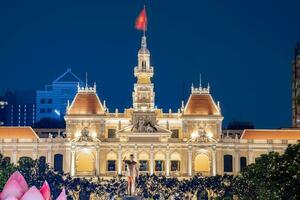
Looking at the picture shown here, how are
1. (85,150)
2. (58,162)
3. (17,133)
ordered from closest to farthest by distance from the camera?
(85,150), (58,162), (17,133)

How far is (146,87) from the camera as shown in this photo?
11906 cm

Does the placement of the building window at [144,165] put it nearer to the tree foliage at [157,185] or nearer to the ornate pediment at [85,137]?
the ornate pediment at [85,137]

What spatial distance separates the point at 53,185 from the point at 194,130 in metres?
33.7

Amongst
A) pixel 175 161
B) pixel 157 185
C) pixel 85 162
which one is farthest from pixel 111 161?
pixel 157 185

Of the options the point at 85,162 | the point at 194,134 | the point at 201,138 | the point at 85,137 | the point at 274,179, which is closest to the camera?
the point at 274,179

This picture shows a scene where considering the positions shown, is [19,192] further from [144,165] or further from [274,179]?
[144,165]

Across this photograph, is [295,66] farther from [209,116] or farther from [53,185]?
[53,185]

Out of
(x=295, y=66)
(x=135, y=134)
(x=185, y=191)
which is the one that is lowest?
(x=185, y=191)

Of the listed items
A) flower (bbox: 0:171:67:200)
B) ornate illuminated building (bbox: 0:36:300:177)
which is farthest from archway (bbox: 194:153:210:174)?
flower (bbox: 0:171:67:200)

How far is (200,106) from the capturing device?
120312 millimetres

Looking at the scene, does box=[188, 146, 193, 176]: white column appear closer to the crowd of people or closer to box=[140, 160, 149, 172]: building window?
box=[140, 160, 149, 172]: building window

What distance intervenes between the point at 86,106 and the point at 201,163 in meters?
17.5

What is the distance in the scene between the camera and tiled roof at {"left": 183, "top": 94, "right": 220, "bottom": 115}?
120m

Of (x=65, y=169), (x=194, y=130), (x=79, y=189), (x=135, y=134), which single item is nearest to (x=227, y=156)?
(x=194, y=130)
